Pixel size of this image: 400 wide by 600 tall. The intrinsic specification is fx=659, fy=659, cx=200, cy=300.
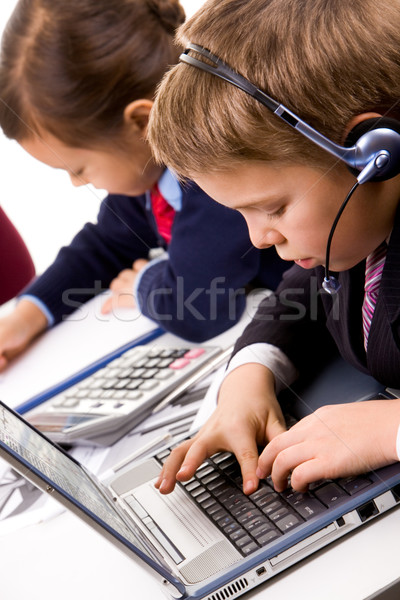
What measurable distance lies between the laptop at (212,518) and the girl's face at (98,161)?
58 cm

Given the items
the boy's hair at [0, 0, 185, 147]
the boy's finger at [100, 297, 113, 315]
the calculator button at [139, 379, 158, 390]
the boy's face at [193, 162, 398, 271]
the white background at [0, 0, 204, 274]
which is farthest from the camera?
the white background at [0, 0, 204, 274]

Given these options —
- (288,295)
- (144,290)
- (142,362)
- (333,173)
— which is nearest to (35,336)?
(144,290)

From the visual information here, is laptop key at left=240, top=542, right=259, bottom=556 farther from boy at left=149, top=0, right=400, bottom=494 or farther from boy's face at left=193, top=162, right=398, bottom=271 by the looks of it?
boy's face at left=193, top=162, right=398, bottom=271

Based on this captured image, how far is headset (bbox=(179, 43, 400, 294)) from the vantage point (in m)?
0.53

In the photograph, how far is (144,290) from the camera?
A: 1.10 metres

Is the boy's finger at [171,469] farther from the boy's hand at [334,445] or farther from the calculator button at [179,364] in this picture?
the calculator button at [179,364]

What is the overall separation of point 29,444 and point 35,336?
63 cm

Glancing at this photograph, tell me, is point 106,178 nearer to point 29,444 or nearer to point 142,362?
point 142,362

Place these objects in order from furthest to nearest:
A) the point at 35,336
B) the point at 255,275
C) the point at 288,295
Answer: the point at 35,336
the point at 255,275
the point at 288,295

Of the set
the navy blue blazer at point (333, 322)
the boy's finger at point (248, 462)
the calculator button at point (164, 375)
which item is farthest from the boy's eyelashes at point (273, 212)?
the calculator button at point (164, 375)

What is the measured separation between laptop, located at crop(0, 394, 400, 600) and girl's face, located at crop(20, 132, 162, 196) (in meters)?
0.58

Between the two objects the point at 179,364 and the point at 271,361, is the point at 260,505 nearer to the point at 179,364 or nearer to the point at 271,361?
the point at 271,361

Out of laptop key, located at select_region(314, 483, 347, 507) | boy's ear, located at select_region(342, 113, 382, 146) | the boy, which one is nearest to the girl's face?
the boy

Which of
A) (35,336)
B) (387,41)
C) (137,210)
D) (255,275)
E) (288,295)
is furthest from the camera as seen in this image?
(137,210)
